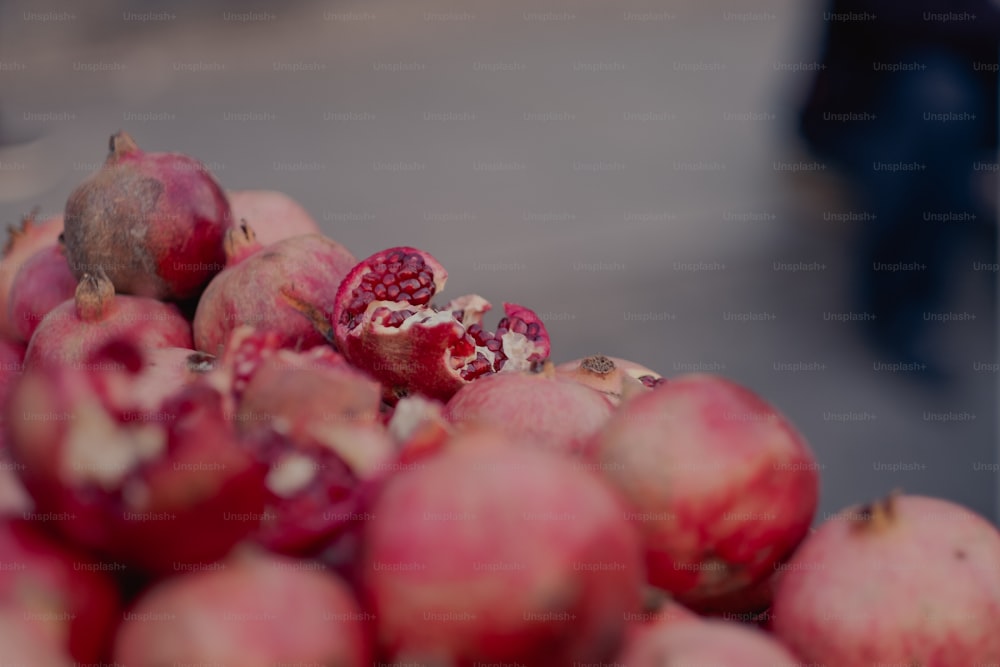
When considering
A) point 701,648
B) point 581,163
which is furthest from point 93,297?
point 581,163

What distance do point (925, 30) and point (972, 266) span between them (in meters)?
0.97

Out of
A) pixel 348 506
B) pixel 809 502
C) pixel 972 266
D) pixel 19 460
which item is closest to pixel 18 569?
pixel 19 460

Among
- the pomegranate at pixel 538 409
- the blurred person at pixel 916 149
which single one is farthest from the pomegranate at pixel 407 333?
the blurred person at pixel 916 149

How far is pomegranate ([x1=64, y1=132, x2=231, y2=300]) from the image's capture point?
183 cm

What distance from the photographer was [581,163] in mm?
5785

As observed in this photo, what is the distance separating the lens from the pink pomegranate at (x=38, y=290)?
6.69 feet

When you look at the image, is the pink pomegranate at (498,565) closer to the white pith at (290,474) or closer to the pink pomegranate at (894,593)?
the white pith at (290,474)

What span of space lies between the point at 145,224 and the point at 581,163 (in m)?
4.21

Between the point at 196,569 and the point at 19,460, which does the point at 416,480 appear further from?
the point at 19,460

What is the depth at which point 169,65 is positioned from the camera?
6.72m

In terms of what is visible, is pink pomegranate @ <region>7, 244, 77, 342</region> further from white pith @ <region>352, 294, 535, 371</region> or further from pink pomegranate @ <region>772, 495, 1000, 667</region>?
pink pomegranate @ <region>772, 495, 1000, 667</region>

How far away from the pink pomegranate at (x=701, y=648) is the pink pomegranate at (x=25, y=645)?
508 mm

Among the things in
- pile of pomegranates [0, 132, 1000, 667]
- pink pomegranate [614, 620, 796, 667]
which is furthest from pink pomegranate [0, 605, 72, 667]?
pink pomegranate [614, 620, 796, 667]

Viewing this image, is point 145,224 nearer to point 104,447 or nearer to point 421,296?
point 421,296
